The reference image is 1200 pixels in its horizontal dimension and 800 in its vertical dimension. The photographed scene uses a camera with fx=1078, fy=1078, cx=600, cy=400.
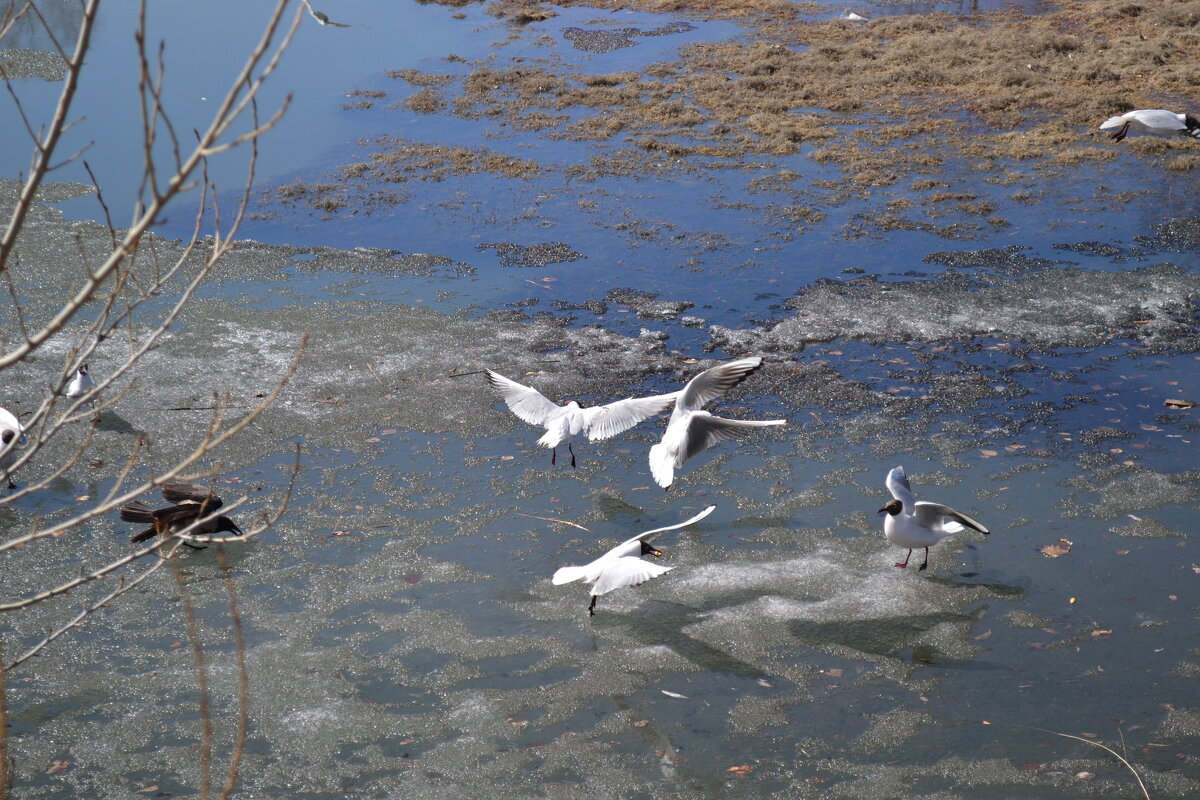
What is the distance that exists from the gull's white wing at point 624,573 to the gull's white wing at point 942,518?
46.5 inches

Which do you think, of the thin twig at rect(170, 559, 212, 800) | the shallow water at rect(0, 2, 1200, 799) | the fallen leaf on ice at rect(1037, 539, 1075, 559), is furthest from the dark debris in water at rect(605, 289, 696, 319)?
the thin twig at rect(170, 559, 212, 800)

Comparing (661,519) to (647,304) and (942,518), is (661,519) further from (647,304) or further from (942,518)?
(647,304)

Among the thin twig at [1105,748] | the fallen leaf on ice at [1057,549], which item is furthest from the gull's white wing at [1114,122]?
the thin twig at [1105,748]

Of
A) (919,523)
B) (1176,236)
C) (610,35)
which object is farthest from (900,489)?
(610,35)

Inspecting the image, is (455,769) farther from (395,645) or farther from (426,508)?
(426,508)

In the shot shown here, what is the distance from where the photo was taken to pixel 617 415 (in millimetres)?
5820

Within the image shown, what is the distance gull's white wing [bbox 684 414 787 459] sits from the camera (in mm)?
5512

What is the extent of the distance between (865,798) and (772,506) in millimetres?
1988

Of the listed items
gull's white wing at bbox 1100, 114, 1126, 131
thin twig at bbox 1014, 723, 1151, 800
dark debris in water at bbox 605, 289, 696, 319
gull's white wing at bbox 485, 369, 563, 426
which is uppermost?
gull's white wing at bbox 1100, 114, 1126, 131

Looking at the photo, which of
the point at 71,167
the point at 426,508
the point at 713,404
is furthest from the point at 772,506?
the point at 71,167

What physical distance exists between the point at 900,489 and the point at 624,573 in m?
Result: 1.41

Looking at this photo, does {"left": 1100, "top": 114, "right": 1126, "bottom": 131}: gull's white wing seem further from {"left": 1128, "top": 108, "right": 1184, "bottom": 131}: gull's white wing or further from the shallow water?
the shallow water

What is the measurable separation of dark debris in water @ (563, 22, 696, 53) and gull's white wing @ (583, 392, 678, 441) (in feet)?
32.6

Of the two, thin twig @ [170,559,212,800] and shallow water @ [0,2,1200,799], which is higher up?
thin twig @ [170,559,212,800]
